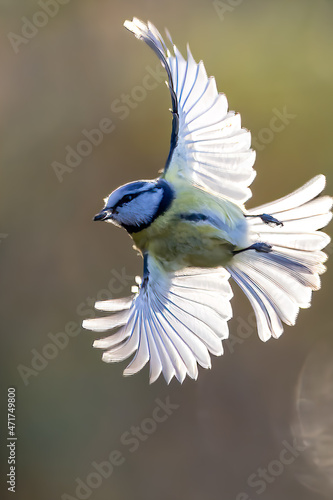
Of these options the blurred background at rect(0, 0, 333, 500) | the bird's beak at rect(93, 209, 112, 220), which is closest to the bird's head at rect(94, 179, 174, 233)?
the bird's beak at rect(93, 209, 112, 220)

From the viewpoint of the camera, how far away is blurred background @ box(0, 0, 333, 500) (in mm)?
3082

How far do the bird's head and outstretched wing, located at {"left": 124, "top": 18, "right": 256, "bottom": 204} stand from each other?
76mm

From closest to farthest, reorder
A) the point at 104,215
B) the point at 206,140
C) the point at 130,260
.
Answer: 1. the point at 104,215
2. the point at 206,140
3. the point at 130,260

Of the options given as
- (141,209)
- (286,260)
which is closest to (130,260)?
(286,260)

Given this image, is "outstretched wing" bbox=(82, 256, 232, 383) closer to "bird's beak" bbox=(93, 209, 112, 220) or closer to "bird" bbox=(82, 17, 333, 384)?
"bird" bbox=(82, 17, 333, 384)

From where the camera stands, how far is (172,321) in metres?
1.79

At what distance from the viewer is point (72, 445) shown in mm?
3152

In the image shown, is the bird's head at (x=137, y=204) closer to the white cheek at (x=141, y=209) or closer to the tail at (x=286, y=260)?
the white cheek at (x=141, y=209)

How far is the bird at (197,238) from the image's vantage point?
1709 millimetres

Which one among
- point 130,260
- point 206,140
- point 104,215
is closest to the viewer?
point 104,215

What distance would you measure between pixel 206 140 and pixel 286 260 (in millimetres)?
352

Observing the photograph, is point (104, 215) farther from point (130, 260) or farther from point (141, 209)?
point (130, 260)

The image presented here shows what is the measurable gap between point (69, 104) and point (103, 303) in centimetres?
190

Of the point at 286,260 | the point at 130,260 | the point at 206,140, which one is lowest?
the point at 130,260
